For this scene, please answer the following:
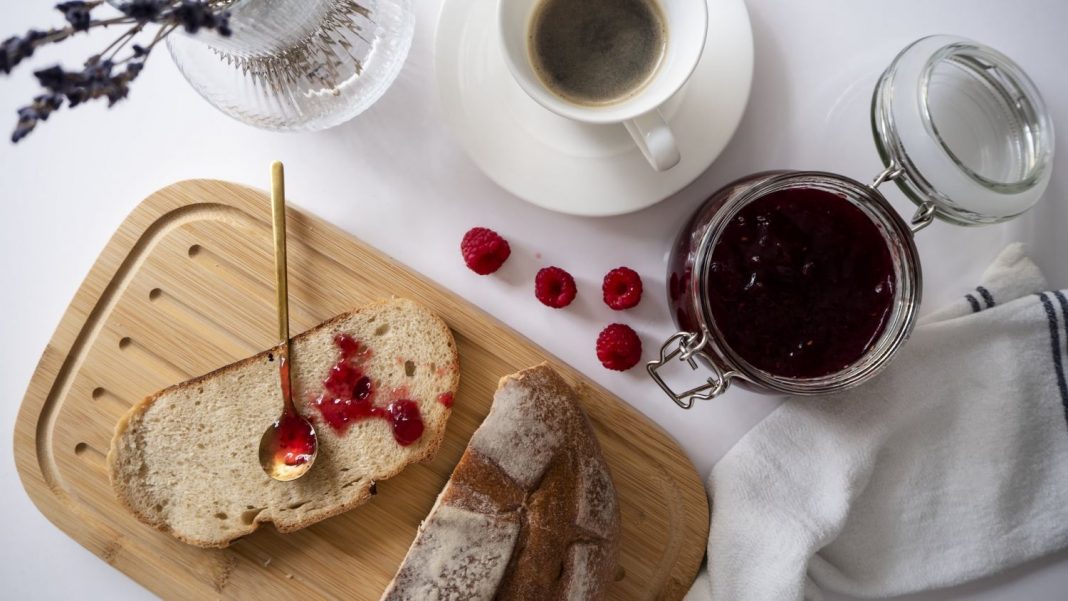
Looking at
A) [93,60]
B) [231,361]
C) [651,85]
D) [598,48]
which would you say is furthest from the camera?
[231,361]

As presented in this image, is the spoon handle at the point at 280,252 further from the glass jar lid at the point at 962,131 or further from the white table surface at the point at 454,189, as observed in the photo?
the glass jar lid at the point at 962,131

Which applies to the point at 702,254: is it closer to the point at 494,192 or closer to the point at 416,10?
the point at 494,192

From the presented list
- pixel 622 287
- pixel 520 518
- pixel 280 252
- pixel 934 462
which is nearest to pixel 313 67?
pixel 280 252

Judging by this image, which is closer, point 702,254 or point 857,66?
point 702,254

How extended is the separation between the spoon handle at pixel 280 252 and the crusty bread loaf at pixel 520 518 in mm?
464

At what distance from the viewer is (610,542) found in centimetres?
164

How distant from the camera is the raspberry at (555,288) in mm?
1716

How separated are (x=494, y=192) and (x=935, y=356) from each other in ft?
3.60

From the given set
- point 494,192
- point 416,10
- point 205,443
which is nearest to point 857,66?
point 494,192

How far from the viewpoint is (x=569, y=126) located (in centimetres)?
166

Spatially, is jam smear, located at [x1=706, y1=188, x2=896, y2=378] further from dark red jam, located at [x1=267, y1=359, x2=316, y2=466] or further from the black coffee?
dark red jam, located at [x1=267, y1=359, x2=316, y2=466]

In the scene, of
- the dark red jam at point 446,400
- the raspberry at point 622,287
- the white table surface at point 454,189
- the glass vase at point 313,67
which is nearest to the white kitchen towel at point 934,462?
the white table surface at point 454,189

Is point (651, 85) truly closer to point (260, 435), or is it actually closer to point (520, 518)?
point (520, 518)

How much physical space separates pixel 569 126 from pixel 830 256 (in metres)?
0.62
